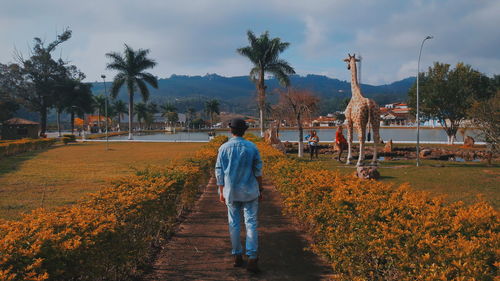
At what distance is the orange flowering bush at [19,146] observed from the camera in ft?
67.2

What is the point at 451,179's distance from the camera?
11367 mm

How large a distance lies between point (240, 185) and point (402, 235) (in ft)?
6.99

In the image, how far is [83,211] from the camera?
12.5ft

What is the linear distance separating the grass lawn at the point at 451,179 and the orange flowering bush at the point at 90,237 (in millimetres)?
4834

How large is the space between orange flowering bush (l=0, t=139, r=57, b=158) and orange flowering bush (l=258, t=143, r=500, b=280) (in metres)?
22.6

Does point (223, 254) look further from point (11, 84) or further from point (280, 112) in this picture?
point (11, 84)

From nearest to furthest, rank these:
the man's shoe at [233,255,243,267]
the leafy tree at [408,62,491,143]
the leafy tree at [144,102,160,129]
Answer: the man's shoe at [233,255,243,267] < the leafy tree at [408,62,491,143] < the leafy tree at [144,102,160,129]

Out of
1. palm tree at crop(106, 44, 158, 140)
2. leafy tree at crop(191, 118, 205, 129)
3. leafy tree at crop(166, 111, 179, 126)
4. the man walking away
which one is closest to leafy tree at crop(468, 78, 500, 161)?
the man walking away

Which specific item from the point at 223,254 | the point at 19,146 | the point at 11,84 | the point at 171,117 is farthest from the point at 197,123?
the point at 223,254

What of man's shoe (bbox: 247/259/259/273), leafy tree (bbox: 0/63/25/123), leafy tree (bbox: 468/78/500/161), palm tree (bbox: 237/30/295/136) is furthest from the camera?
leafy tree (bbox: 0/63/25/123)

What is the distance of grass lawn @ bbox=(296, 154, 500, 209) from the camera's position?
9047 millimetres

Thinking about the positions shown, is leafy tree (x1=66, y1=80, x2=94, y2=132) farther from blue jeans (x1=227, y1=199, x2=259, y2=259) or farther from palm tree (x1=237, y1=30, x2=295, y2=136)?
blue jeans (x1=227, y1=199, x2=259, y2=259)

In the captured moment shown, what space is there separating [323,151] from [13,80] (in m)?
52.8

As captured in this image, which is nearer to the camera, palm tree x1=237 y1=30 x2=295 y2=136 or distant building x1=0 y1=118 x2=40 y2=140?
palm tree x1=237 y1=30 x2=295 y2=136
